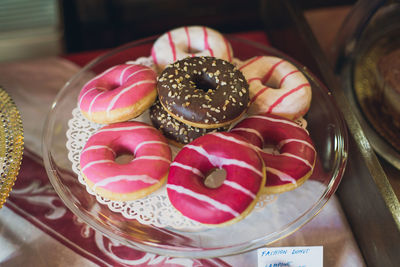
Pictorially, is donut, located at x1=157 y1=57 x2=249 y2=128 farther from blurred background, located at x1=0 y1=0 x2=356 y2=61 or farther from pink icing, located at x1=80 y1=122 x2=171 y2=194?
blurred background, located at x1=0 y1=0 x2=356 y2=61

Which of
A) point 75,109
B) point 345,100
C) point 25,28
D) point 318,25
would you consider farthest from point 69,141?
point 318,25

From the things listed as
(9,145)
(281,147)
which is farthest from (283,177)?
(9,145)

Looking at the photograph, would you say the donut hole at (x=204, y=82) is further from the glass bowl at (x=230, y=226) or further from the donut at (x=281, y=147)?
the glass bowl at (x=230, y=226)

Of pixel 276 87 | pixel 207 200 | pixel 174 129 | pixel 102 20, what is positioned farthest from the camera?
pixel 102 20

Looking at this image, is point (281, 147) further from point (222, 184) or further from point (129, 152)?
point (129, 152)

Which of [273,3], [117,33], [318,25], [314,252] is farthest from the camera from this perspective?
[117,33]

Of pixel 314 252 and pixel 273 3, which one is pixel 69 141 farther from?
pixel 273 3

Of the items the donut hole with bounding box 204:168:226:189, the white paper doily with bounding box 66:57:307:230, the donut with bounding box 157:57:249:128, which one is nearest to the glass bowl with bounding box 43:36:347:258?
the white paper doily with bounding box 66:57:307:230
